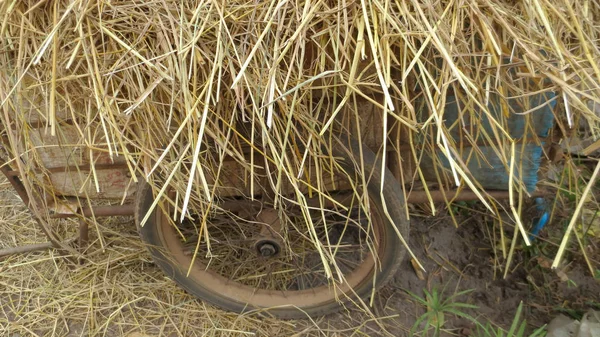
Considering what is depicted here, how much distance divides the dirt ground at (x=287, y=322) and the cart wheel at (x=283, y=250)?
10cm

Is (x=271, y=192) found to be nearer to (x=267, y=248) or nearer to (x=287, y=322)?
(x=267, y=248)

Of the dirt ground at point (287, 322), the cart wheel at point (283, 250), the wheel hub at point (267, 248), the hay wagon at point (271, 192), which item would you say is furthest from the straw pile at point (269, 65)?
the dirt ground at point (287, 322)

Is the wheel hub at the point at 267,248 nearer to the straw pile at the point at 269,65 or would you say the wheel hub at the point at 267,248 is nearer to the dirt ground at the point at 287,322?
the dirt ground at the point at 287,322

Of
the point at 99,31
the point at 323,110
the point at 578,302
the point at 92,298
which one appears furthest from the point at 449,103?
the point at 92,298

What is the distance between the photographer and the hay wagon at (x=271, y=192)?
1.48 m

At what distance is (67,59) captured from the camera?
1338 mm

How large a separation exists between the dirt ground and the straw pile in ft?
2.53

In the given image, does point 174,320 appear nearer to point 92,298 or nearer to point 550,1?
point 92,298

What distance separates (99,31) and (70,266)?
48.4 inches

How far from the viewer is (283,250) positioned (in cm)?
193

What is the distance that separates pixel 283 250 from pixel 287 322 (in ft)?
0.89

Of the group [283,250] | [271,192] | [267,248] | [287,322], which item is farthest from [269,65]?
[287,322]

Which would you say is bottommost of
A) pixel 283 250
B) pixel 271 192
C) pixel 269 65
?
pixel 283 250

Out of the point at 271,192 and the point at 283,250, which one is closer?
the point at 271,192
